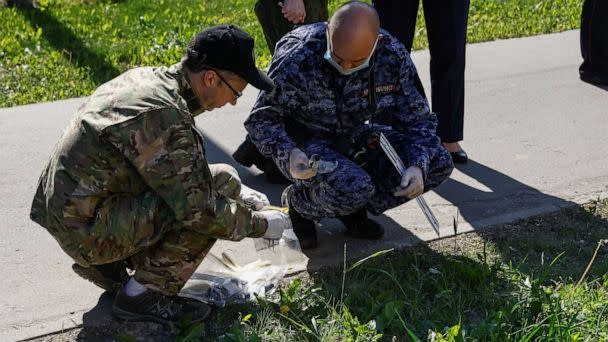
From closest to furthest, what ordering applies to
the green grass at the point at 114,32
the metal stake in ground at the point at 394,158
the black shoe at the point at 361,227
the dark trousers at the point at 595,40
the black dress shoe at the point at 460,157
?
1. the metal stake in ground at the point at 394,158
2. the black shoe at the point at 361,227
3. the black dress shoe at the point at 460,157
4. the green grass at the point at 114,32
5. the dark trousers at the point at 595,40

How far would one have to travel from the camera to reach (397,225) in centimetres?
450

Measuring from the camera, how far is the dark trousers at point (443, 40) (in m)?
4.99

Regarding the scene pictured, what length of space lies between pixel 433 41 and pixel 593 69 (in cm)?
225

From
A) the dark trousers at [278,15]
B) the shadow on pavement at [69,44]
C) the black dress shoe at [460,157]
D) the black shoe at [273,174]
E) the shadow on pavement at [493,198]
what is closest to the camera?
the shadow on pavement at [493,198]

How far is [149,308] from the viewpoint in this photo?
3408 millimetres

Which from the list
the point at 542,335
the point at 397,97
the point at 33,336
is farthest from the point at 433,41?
the point at 33,336

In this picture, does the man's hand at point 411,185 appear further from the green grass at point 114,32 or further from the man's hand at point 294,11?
the green grass at point 114,32

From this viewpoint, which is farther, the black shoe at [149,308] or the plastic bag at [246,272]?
the plastic bag at [246,272]

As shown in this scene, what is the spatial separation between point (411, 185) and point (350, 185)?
26 centimetres

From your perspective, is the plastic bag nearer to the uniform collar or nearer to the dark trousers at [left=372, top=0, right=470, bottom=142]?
the uniform collar

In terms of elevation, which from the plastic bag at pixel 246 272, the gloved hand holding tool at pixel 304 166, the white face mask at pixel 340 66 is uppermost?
the white face mask at pixel 340 66

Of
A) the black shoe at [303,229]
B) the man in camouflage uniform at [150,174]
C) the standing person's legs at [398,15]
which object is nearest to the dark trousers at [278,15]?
the standing person's legs at [398,15]

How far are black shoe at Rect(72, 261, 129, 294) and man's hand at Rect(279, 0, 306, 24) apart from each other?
62.9 inches

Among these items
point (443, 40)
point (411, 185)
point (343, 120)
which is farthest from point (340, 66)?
point (443, 40)
